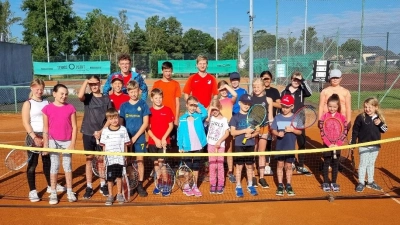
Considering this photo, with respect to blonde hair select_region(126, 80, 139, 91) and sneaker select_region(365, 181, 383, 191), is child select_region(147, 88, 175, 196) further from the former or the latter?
sneaker select_region(365, 181, 383, 191)

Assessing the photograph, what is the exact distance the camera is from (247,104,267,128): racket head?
5.29 metres

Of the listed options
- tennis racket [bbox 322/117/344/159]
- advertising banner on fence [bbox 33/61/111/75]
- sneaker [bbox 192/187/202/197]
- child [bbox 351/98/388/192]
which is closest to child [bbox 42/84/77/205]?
sneaker [bbox 192/187/202/197]

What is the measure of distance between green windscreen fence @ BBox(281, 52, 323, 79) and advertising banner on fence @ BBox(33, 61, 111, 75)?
12483 mm

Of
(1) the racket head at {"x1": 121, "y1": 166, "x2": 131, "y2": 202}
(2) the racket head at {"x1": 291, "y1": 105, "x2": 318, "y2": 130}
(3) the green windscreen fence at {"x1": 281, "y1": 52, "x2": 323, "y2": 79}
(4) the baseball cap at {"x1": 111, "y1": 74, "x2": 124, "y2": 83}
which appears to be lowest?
(1) the racket head at {"x1": 121, "y1": 166, "x2": 131, "y2": 202}

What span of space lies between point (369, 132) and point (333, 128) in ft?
2.01

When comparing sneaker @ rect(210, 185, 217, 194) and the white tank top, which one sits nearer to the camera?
the white tank top

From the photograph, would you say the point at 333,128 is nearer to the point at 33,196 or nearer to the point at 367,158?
the point at 367,158

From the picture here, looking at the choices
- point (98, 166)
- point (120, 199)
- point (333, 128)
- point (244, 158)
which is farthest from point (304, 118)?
point (98, 166)

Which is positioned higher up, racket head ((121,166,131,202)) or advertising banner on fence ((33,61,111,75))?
advertising banner on fence ((33,61,111,75))

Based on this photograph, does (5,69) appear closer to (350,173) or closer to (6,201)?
(6,201)

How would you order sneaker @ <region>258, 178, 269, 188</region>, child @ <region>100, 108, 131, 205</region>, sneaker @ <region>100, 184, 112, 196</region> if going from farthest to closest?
sneaker @ <region>258, 178, 269, 188</region>
sneaker @ <region>100, 184, 112, 196</region>
child @ <region>100, 108, 131, 205</region>

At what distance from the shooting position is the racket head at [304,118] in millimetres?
5312

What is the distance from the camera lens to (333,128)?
217 inches

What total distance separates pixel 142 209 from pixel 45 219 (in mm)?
1343
